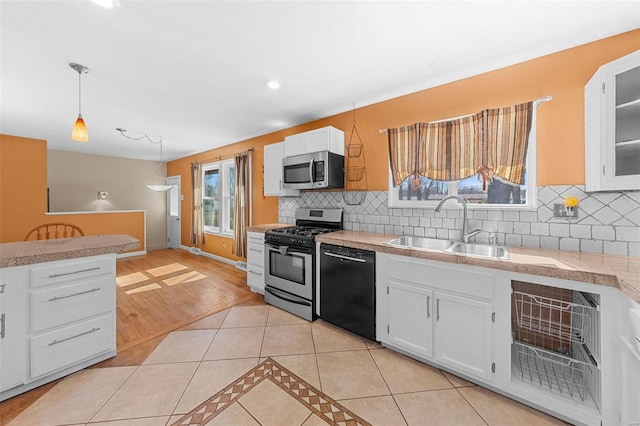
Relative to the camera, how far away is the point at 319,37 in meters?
1.81

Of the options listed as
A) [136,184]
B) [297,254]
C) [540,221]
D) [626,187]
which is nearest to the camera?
[626,187]

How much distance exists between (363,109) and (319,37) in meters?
1.32

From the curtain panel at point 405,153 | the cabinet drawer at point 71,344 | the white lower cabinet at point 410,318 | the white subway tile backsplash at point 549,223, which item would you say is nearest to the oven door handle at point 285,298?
the white lower cabinet at point 410,318

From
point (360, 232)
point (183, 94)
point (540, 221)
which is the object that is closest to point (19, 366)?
point (183, 94)

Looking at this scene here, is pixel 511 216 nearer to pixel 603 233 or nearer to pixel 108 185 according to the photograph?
pixel 603 233

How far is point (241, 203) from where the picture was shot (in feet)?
14.8

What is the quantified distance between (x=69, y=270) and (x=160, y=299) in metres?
1.68

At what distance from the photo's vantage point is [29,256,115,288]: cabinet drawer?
5.52ft

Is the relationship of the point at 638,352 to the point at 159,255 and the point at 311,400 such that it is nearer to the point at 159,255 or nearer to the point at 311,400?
the point at 311,400

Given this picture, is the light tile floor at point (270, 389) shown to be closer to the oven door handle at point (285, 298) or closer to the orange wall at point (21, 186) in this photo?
the oven door handle at point (285, 298)

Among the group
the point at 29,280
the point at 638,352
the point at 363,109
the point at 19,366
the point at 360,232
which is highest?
the point at 363,109

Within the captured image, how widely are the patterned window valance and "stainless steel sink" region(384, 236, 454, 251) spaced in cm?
60

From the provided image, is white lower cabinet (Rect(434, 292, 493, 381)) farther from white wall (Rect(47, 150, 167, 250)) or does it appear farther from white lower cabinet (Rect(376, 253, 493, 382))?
white wall (Rect(47, 150, 167, 250))

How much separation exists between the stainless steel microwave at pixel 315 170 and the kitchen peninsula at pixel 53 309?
6.06 ft
